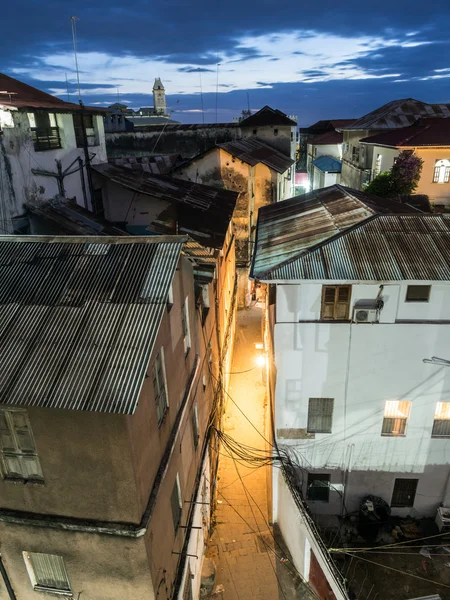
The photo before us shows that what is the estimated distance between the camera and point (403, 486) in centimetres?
1455

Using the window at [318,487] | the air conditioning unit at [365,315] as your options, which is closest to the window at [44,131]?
the air conditioning unit at [365,315]

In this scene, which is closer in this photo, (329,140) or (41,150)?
(41,150)

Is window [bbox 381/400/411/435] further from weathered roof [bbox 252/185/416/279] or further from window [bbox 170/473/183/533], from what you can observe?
window [bbox 170/473/183/533]

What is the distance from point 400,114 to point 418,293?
124 ft

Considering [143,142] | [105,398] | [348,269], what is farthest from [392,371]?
[143,142]

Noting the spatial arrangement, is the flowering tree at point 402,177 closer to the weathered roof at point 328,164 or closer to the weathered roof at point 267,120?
the weathered roof at point 267,120

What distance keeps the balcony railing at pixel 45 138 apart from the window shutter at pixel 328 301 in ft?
41.2

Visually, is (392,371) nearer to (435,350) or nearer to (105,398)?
(435,350)

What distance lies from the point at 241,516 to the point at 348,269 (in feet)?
34.7

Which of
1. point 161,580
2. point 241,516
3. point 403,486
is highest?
point 161,580

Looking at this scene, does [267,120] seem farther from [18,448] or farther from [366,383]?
[18,448]

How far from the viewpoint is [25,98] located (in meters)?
17.1

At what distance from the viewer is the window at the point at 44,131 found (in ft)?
52.4

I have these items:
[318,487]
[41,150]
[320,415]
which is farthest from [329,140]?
[318,487]
